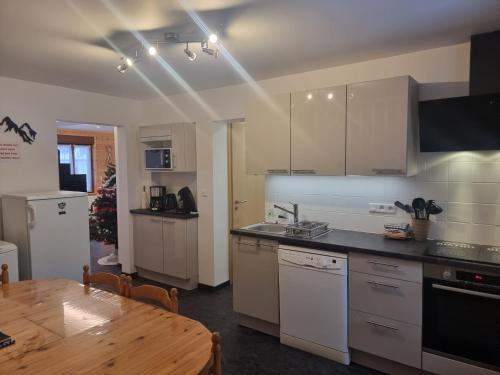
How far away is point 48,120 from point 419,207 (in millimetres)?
3798

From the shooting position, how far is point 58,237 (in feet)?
11.2

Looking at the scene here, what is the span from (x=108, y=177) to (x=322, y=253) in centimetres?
450

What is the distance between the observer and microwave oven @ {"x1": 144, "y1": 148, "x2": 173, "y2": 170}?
427cm

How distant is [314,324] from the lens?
8.98 ft

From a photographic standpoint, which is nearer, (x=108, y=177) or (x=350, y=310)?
(x=350, y=310)

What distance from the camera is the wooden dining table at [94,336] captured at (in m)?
1.26

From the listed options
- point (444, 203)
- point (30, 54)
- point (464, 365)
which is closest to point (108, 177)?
point (30, 54)

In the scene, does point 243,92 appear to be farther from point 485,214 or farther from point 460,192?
point 485,214

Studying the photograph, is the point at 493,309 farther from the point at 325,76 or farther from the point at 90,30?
the point at 90,30

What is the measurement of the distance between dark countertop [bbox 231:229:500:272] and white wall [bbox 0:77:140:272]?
2.20 metres

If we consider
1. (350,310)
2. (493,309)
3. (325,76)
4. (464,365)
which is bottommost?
(464,365)

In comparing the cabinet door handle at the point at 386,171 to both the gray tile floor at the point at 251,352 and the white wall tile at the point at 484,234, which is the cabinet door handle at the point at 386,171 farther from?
the gray tile floor at the point at 251,352

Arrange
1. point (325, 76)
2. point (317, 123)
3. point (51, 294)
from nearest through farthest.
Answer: point (51, 294) < point (317, 123) < point (325, 76)

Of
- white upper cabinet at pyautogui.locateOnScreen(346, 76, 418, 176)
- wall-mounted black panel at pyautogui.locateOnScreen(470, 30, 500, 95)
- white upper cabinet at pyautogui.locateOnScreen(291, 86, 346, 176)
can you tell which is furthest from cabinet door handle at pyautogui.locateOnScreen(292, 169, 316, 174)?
wall-mounted black panel at pyautogui.locateOnScreen(470, 30, 500, 95)
